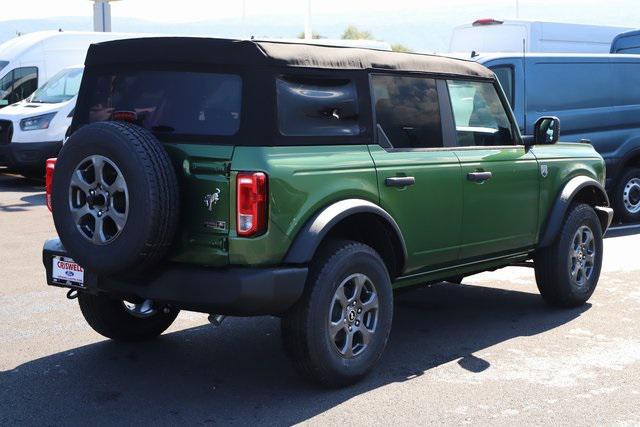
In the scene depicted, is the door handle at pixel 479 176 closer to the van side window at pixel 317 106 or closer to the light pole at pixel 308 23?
the van side window at pixel 317 106

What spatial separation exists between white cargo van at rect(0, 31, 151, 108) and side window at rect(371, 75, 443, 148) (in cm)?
1348

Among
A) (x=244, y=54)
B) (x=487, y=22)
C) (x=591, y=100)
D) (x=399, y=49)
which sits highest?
(x=244, y=54)

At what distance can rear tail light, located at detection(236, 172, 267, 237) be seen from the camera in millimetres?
4820

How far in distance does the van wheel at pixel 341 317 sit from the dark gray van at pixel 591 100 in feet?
19.1

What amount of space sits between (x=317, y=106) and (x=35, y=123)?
11.4 metres

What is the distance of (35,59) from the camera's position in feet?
61.2

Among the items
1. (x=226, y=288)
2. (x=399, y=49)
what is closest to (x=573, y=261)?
(x=226, y=288)

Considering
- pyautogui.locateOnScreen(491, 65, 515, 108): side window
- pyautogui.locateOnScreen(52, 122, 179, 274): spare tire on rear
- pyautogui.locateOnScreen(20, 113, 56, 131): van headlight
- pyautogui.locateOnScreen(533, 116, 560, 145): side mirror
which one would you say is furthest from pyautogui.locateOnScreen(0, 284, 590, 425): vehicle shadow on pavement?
pyautogui.locateOnScreen(20, 113, 56, 131): van headlight

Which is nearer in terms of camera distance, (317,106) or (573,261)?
(317,106)

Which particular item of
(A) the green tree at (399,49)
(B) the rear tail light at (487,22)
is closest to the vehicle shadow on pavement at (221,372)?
(A) the green tree at (399,49)

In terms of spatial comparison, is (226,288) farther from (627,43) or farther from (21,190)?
(627,43)

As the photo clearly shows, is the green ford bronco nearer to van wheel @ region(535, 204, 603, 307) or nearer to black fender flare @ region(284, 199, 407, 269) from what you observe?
black fender flare @ region(284, 199, 407, 269)

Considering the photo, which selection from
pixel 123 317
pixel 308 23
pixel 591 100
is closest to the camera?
pixel 123 317

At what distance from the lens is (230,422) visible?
4797 millimetres
